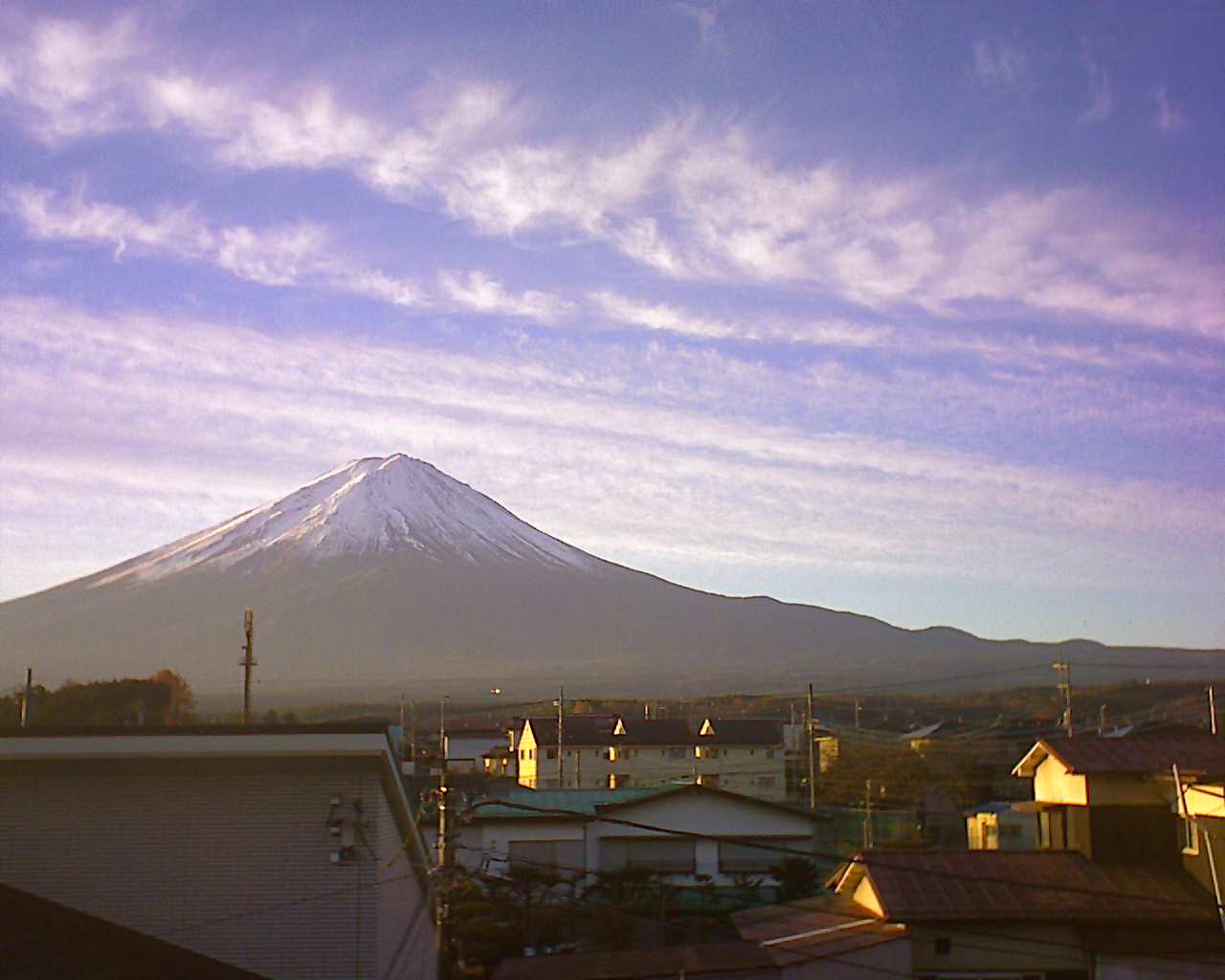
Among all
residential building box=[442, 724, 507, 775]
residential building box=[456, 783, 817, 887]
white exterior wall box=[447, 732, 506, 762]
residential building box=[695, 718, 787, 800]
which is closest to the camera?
residential building box=[456, 783, 817, 887]

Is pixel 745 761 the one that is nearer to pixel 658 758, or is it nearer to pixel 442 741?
pixel 658 758

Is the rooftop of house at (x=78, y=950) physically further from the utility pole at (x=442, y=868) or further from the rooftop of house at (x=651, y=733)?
the rooftop of house at (x=651, y=733)

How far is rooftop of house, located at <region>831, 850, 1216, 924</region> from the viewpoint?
13375 millimetres

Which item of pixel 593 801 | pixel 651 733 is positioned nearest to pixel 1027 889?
pixel 593 801

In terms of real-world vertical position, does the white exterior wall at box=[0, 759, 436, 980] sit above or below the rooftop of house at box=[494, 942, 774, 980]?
above

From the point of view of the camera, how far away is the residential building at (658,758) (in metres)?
39.0

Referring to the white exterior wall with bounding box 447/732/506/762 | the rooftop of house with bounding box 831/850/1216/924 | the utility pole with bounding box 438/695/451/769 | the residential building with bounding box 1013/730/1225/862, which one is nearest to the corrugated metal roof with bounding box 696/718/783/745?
the utility pole with bounding box 438/695/451/769

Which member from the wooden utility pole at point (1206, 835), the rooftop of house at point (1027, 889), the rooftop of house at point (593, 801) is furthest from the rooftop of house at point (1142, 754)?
the rooftop of house at point (593, 801)

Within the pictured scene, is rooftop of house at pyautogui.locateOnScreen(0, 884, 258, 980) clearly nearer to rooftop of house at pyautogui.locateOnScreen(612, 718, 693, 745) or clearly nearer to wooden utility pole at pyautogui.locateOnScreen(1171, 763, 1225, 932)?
wooden utility pole at pyautogui.locateOnScreen(1171, 763, 1225, 932)

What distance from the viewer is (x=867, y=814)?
83.9 feet

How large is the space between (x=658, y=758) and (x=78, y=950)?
31541 mm

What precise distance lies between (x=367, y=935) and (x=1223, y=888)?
9060mm

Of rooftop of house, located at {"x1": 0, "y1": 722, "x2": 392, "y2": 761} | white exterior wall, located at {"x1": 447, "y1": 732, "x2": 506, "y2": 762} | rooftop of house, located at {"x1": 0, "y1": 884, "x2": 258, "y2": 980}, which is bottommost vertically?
white exterior wall, located at {"x1": 447, "y1": 732, "x2": 506, "y2": 762}

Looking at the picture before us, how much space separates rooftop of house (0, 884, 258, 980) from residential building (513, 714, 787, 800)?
2915 cm
